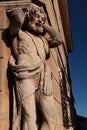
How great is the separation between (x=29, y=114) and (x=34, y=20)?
1508 mm

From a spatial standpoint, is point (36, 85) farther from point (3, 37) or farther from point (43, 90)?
point (3, 37)

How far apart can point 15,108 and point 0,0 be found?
6.05 ft

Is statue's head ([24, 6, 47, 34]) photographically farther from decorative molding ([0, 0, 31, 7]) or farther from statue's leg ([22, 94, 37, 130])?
statue's leg ([22, 94, 37, 130])

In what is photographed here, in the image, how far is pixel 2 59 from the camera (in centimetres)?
386

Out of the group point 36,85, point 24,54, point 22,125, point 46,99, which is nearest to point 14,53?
point 24,54

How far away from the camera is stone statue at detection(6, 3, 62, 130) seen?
141 inches

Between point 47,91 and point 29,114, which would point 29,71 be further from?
point 29,114

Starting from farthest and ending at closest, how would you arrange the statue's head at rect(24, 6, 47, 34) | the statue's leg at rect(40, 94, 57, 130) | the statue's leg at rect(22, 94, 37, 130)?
the statue's head at rect(24, 6, 47, 34), the statue's leg at rect(40, 94, 57, 130), the statue's leg at rect(22, 94, 37, 130)

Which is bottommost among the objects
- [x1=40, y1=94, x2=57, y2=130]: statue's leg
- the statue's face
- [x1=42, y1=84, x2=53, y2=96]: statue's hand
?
[x1=40, y1=94, x2=57, y2=130]: statue's leg

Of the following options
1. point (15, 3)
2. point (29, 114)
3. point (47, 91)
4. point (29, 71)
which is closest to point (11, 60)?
point (29, 71)

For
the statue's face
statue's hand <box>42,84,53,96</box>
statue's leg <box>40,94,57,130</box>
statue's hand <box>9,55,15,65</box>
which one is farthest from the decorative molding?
statue's leg <box>40,94,57,130</box>

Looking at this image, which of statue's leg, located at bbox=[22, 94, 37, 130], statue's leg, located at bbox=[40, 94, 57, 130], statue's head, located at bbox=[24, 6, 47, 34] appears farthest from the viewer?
statue's head, located at bbox=[24, 6, 47, 34]

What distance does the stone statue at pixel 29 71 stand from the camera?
358 cm

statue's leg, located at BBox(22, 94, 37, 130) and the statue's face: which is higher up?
the statue's face
